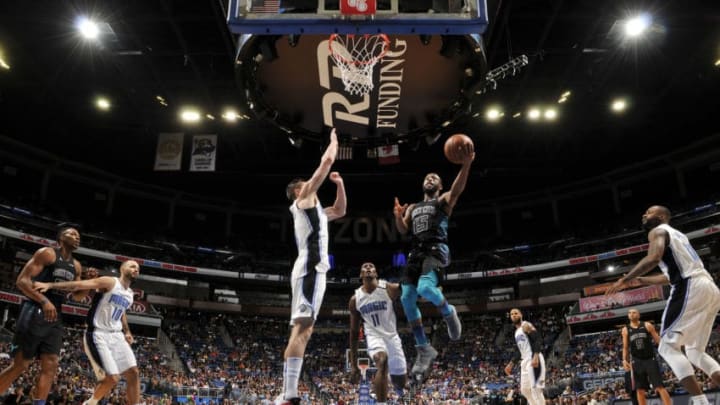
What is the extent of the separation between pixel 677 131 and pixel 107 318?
29.4 meters

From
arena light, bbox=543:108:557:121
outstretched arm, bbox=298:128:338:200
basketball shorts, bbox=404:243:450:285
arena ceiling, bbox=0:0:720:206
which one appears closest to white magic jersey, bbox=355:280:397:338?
basketball shorts, bbox=404:243:450:285

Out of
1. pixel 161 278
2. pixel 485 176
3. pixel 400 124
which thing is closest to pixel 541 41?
pixel 400 124

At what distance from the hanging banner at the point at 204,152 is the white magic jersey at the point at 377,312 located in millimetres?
17636

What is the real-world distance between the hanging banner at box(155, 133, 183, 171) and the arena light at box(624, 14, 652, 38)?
18.4m

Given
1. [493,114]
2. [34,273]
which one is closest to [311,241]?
[34,273]

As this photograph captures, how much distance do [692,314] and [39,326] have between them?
7.19 m

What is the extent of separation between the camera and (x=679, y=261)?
5324 mm

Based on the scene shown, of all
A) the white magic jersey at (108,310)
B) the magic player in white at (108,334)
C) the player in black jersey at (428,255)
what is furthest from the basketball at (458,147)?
the white magic jersey at (108,310)

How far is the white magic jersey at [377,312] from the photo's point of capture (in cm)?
639

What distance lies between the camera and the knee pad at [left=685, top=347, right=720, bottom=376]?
4.88 m

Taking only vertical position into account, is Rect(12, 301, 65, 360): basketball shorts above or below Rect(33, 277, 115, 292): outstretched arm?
below

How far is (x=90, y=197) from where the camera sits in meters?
33.1

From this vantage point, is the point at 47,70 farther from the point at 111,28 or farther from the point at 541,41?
the point at 541,41

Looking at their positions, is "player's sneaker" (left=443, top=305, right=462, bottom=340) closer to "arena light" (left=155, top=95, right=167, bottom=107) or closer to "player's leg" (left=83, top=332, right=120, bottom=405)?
"player's leg" (left=83, top=332, right=120, bottom=405)
